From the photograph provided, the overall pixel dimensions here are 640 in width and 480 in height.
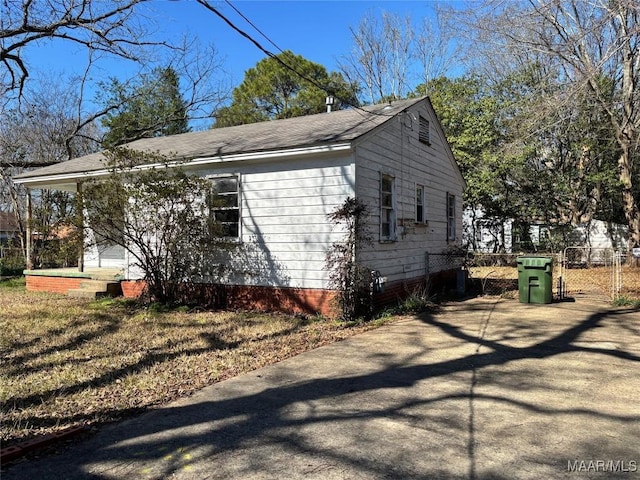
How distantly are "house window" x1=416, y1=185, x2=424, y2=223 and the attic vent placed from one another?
1.26 metres

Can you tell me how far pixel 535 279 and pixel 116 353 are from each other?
856cm

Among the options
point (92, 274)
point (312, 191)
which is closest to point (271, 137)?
point (312, 191)

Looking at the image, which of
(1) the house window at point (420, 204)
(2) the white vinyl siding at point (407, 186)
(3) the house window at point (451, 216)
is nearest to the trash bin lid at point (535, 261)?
(2) the white vinyl siding at point (407, 186)

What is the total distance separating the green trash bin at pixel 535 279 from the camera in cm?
1023

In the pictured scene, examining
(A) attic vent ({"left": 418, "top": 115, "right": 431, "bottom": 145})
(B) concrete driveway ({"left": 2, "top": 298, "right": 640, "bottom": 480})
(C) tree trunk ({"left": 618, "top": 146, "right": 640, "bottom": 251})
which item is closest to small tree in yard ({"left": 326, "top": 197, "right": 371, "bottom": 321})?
(B) concrete driveway ({"left": 2, "top": 298, "right": 640, "bottom": 480})

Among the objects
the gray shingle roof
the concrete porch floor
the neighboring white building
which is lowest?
the concrete porch floor

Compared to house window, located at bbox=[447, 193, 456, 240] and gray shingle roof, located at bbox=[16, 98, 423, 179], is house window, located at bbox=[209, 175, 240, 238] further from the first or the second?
house window, located at bbox=[447, 193, 456, 240]

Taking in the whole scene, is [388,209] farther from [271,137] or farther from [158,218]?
[158,218]

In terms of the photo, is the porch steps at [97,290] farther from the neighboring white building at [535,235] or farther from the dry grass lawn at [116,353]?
the neighboring white building at [535,235]

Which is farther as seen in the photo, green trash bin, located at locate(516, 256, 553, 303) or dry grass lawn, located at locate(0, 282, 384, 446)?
green trash bin, located at locate(516, 256, 553, 303)

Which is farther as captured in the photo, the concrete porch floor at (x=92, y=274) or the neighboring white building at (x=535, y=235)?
the neighboring white building at (x=535, y=235)

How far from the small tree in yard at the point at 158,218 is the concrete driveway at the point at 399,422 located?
4473 millimetres

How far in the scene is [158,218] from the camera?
378 inches

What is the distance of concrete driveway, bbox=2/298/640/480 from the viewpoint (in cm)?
321
